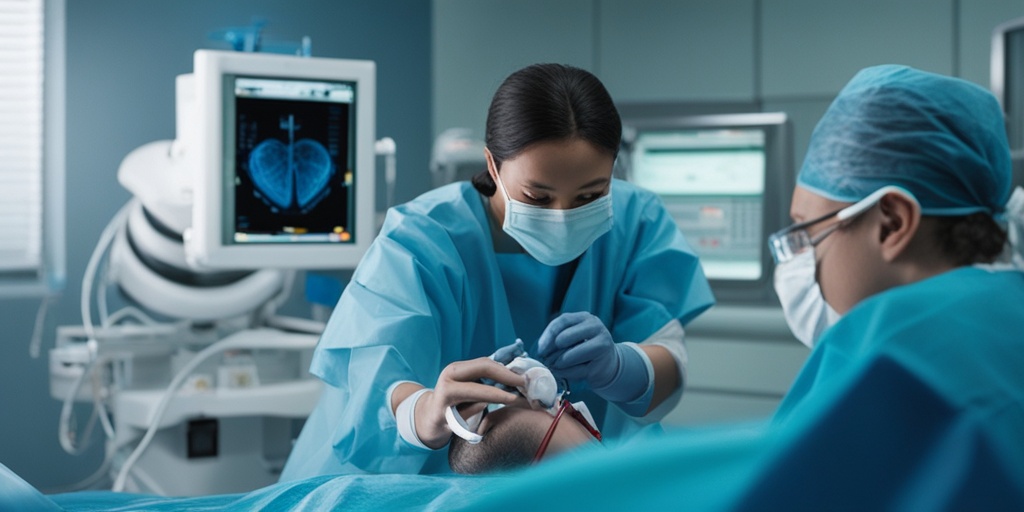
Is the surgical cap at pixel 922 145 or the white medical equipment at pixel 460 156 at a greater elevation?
the white medical equipment at pixel 460 156

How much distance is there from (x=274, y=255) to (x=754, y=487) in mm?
1461

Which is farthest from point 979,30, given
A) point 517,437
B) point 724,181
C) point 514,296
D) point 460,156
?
point 517,437

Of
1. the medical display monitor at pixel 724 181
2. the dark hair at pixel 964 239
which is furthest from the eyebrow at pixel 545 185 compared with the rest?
the medical display monitor at pixel 724 181

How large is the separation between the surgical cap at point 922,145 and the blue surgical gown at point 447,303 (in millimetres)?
580

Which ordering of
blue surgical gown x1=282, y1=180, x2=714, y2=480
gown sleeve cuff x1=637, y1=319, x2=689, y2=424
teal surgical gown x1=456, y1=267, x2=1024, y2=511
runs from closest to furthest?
teal surgical gown x1=456, y1=267, x2=1024, y2=511, blue surgical gown x1=282, y1=180, x2=714, y2=480, gown sleeve cuff x1=637, y1=319, x2=689, y2=424

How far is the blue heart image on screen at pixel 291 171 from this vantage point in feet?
6.70

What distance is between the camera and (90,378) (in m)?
2.18

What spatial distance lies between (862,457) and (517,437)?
601 mm

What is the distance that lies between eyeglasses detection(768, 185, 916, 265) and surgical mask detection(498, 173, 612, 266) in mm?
360

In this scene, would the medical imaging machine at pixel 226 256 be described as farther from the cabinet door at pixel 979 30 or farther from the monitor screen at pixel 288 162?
the cabinet door at pixel 979 30

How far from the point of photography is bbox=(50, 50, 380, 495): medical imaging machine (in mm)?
2002

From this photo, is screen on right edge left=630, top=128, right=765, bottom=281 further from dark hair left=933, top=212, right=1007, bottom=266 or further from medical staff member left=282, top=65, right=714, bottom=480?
dark hair left=933, top=212, right=1007, bottom=266

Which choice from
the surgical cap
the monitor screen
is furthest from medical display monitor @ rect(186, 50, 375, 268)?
the surgical cap

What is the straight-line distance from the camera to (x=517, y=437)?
1.31m
